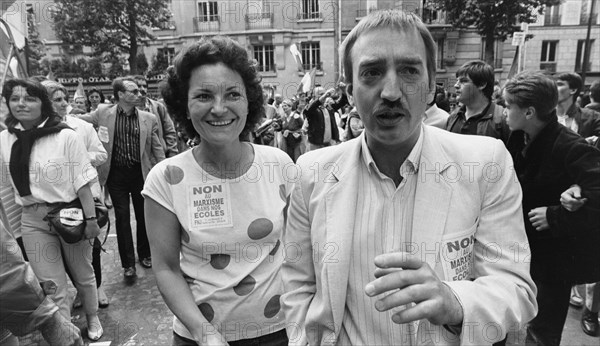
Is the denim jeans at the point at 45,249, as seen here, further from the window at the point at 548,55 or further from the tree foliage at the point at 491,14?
the window at the point at 548,55

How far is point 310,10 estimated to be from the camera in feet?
83.1

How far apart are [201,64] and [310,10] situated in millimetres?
25585

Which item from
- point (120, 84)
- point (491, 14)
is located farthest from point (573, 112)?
point (491, 14)

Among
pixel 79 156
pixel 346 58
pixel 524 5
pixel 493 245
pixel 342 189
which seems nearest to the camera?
pixel 493 245

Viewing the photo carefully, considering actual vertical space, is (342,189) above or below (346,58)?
below

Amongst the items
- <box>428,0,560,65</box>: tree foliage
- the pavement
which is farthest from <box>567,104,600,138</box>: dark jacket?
<box>428,0,560,65</box>: tree foliage

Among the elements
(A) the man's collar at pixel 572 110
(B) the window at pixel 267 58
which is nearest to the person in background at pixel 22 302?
(A) the man's collar at pixel 572 110

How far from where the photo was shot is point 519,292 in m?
0.95

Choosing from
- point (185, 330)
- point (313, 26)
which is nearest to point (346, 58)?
point (185, 330)

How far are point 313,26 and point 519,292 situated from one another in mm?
26378

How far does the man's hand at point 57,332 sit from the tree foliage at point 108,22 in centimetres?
2579

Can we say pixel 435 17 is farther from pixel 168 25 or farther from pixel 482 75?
pixel 482 75

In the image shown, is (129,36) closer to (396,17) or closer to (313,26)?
(313,26)

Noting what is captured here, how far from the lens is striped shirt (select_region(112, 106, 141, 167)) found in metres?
4.39
